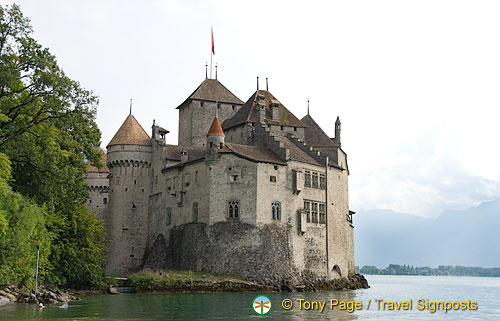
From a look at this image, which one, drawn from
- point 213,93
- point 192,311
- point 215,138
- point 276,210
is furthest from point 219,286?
point 213,93

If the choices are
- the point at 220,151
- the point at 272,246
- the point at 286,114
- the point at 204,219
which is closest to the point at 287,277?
the point at 272,246

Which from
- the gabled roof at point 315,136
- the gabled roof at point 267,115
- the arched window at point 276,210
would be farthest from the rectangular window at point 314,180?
the gabled roof at point 267,115

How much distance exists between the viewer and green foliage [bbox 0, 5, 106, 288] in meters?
39.8

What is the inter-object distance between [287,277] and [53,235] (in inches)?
937

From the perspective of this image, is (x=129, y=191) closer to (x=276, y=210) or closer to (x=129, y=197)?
(x=129, y=197)

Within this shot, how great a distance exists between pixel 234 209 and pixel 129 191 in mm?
18357

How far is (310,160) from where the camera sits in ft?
221

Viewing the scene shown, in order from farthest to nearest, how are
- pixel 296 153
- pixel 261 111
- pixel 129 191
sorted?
pixel 129 191
pixel 261 111
pixel 296 153

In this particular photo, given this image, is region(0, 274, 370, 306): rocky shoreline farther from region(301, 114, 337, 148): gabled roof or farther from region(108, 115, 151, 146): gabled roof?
region(108, 115, 151, 146): gabled roof

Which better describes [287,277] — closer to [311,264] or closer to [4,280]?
[311,264]

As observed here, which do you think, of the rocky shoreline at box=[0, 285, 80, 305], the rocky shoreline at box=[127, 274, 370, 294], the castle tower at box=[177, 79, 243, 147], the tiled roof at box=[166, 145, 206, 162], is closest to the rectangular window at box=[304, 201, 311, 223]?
the rocky shoreline at box=[127, 274, 370, 294]

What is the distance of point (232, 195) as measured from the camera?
62.2 metres

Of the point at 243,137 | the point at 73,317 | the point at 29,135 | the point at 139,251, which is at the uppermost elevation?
the point at 243,137

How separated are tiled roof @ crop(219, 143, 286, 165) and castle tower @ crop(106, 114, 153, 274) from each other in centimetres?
1549
